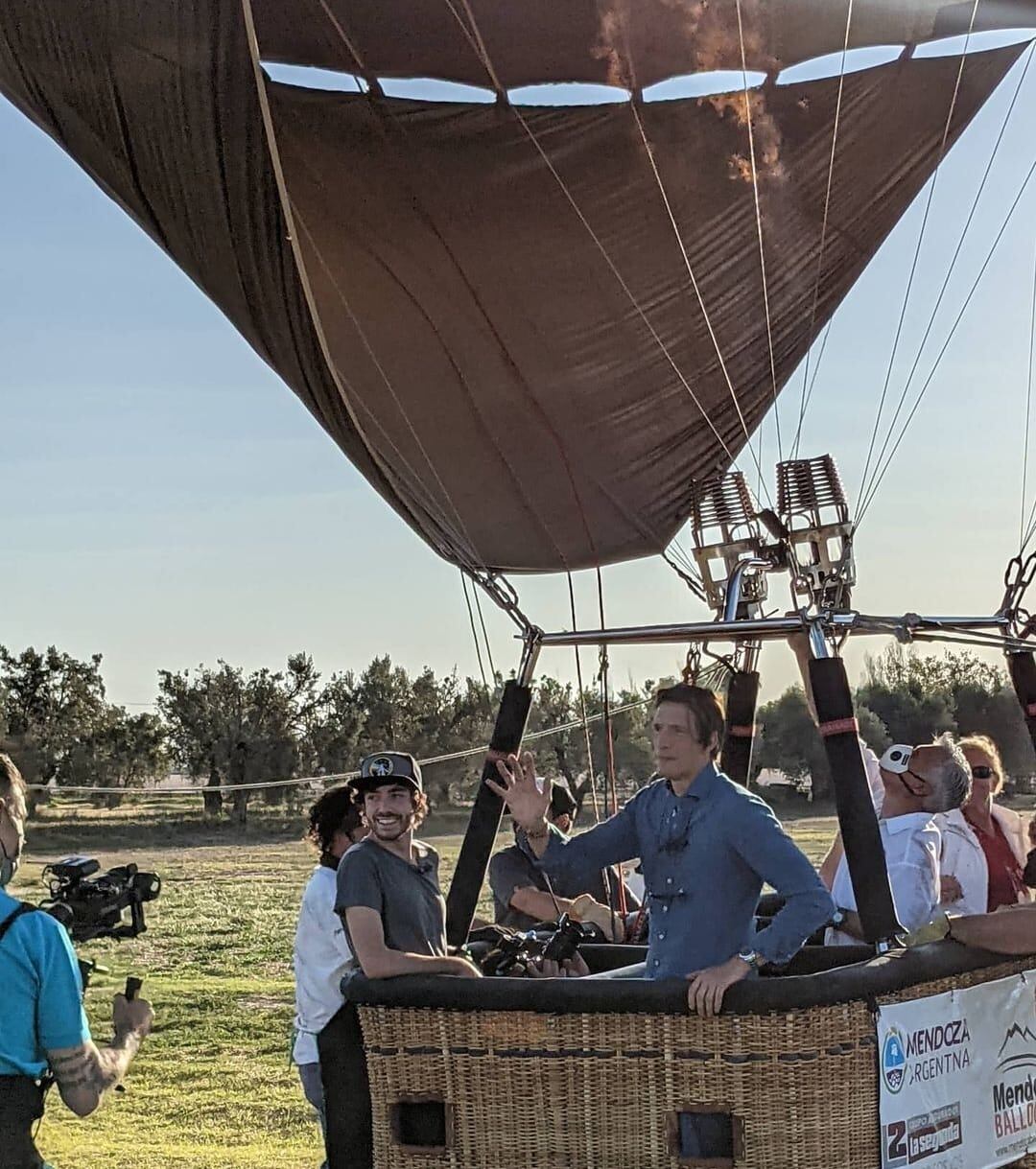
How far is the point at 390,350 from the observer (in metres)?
5.73

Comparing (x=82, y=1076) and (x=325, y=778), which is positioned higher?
(x=325, y=778)

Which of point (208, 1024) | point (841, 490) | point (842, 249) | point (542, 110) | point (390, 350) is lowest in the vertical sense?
point (208, 1024)

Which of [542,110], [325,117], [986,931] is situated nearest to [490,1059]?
[986,931]

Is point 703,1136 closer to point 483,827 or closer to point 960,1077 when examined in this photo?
point 960,1077

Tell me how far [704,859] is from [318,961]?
2.99 ft

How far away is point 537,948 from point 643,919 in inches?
32.2

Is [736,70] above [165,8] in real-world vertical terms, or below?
above

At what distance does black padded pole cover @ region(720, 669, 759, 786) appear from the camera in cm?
453

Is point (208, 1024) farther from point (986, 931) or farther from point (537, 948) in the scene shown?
point (986, 931)

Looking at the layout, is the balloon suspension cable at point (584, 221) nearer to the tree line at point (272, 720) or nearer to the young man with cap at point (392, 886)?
the young man with cap at point (392, 886)

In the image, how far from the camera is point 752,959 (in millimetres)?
2938

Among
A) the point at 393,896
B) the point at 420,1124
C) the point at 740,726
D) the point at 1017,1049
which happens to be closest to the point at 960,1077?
the point at 1017,1049

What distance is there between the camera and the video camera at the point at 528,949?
3.57 metres

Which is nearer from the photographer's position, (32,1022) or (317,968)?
(32,1022)
